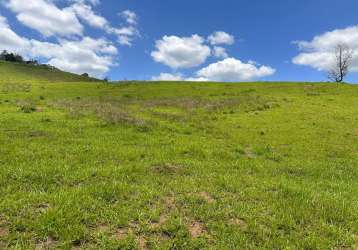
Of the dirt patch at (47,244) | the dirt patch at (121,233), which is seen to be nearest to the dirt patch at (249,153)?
the dirt patch at (121,233)

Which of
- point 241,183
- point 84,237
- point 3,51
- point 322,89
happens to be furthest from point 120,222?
point 3,51

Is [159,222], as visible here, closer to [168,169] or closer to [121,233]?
[121,233]

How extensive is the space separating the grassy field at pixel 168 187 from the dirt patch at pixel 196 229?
0.08 feet

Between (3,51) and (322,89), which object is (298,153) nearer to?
(322,89)

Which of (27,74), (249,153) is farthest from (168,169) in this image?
(27,74)

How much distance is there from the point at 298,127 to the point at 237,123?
14.5 feet

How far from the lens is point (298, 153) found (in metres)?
17.2

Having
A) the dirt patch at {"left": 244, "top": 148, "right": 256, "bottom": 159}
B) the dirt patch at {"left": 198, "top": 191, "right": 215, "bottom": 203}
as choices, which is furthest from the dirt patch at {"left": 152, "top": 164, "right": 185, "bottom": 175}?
the dirt patch at {"left": 244, "top": 148, "right": 256, "bottom": 159}

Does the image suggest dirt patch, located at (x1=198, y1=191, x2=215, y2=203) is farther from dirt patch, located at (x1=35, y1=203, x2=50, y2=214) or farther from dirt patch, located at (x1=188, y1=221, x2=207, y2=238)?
dirt patch, located at (x1=35, y1=203, x2=50, y2=214)

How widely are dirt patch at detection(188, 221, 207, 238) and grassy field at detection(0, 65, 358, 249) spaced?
3 centimetres

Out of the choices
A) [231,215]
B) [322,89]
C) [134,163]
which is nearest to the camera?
[231,215]

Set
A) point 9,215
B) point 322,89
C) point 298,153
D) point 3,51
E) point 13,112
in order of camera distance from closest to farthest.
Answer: point 9,215
point 298,153
point 13,112
point 322,89
point 3,51

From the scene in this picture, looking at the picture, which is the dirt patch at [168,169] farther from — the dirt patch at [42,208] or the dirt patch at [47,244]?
the dirt patch at [47,244]

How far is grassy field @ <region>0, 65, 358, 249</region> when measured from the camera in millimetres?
7375
